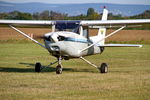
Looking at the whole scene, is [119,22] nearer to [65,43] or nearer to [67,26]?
[67,26]

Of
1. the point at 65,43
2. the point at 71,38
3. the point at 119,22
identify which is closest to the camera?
the point at 65,43

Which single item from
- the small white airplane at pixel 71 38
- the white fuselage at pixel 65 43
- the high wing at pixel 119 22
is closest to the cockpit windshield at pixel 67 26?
the small white airplane at pixel 71 38

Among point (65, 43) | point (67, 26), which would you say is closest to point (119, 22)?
point (67, 26)

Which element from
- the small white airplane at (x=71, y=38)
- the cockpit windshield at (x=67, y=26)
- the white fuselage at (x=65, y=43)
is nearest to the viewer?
the white fuselage at (x=65, y=43)

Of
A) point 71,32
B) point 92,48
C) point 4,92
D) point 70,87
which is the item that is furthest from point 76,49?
point 4,92

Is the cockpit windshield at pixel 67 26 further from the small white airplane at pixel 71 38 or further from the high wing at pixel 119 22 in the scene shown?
the high wing at pixel 119 22

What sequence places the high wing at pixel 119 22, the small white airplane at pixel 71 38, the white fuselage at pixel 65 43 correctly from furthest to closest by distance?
the high wing at pixel 119 22 < the small white airplane at pixel 71 38 < the white fuselage at pixel 65 43

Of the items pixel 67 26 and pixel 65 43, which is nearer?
pixel 65 43

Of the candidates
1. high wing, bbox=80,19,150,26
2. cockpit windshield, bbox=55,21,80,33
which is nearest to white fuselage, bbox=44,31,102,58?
cockpit windshield, bbox=55,21,80,33

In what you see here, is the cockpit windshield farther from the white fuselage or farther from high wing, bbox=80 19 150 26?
high wing, bbox=80 19 150 26

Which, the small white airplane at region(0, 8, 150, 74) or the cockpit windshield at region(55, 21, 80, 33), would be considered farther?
the cockpit windshield at region(55, 21, 80, 33)

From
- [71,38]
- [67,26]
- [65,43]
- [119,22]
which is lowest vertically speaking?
[65,43]

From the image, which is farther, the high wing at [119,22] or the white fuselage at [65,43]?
the high wing at [119,22]

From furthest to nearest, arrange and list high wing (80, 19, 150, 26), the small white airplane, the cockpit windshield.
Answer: high wing (80, 19, 150, 26) → the cockpit windshield → the small white airplane
